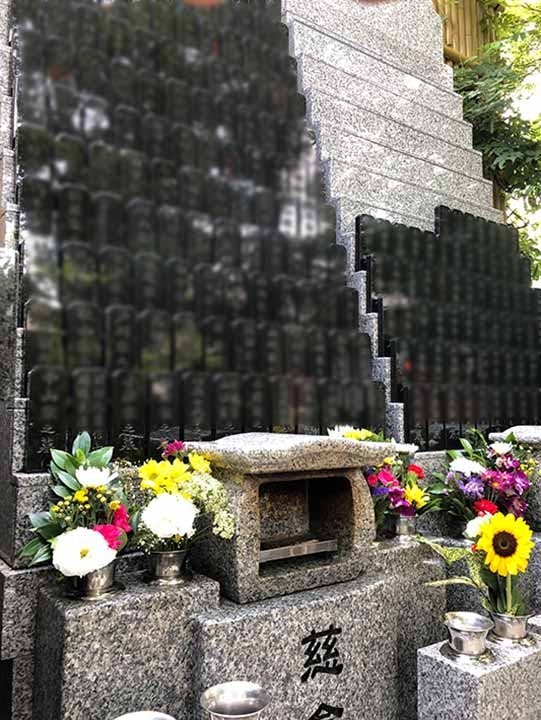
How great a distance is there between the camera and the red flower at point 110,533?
169cm

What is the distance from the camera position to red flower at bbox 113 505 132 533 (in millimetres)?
1783

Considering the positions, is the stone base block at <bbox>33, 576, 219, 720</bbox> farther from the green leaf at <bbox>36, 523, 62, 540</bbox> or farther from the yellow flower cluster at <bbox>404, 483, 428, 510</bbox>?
the yellow flower cluster at <bbox>404, 483, 428, 510</bbox>

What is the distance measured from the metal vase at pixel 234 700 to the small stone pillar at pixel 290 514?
0.32 m

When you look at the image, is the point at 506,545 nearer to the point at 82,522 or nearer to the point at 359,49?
the point at 82,522

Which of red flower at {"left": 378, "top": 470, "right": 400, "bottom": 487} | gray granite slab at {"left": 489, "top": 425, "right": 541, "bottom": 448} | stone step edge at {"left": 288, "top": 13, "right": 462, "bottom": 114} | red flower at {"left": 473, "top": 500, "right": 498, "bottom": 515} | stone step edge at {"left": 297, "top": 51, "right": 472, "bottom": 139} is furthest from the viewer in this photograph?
stone step edge at {"left": 288, "top": 13, "right": 462, "bottom": 114}

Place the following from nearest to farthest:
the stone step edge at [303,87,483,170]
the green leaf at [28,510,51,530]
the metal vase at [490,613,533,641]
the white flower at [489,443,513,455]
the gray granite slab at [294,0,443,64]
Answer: the green leaf at [28,510,51,530]
the metal vase at [490,613,533,641]
the white flower at [489,443,513,455]
the stone step edge at [303,87,483,170]
the gray granite slab at [294,0,443,64]

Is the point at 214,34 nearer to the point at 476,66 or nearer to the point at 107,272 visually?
the point at 107,272

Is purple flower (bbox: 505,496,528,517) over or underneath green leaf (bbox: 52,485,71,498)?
underneath

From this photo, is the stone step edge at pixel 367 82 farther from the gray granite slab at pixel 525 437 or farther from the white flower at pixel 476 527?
the white flower at pixel 476 527

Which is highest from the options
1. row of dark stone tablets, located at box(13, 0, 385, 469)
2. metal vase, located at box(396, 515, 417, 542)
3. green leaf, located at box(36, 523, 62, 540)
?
row of dark stone tablets, located at box(13, 0, 385, 469)

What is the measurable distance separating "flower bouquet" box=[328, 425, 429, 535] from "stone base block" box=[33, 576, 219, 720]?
90 centimetres

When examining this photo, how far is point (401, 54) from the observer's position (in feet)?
15.5

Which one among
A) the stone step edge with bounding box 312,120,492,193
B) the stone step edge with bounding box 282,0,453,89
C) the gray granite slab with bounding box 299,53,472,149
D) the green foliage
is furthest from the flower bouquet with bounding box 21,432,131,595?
the green foliage

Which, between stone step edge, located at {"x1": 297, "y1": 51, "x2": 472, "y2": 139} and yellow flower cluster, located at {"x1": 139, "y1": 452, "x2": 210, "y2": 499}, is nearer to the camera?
yellow flower cluster, located at {"x1": 139, "y1": 452, "x2": 210, "y2": 499}
